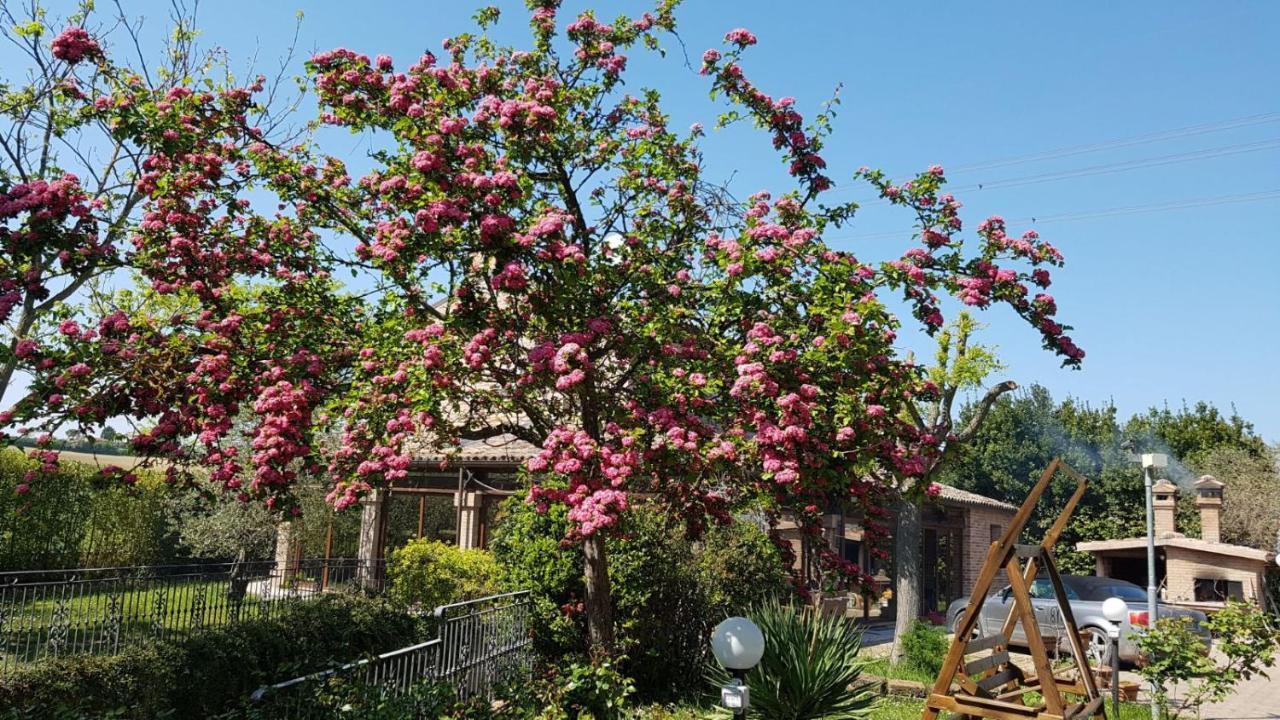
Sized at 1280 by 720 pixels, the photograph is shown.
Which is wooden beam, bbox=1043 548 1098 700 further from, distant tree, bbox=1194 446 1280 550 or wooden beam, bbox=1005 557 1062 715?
distant tree, bbox=1194 446 1280 550

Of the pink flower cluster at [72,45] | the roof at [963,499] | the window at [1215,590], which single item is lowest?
→ the window at [1215,590]

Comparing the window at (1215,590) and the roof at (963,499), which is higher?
the roof at (963,499)

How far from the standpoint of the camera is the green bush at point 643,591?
11031 mm

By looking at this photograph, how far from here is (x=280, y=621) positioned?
10133 millimetres

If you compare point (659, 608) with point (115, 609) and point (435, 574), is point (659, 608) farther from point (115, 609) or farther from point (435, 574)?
point (115, 609)

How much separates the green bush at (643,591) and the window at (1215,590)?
16.5 m

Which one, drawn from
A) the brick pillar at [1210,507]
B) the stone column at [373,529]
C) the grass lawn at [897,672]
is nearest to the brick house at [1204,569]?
the brick pillar at [1210,507]

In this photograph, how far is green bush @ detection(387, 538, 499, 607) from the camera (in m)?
13.1

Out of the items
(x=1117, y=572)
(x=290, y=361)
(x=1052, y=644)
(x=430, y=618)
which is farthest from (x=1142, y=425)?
(x=290, y=361)

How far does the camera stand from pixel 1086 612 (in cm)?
1576

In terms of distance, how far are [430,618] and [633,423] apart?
14.5 feet

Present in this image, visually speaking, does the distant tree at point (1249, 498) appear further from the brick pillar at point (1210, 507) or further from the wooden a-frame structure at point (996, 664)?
the wooden a-frame structure at point (996, 664)

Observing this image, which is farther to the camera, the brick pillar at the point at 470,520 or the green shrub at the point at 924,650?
the brick pillar at the point at 470,520

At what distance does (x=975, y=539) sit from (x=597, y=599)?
18487 millimetres
